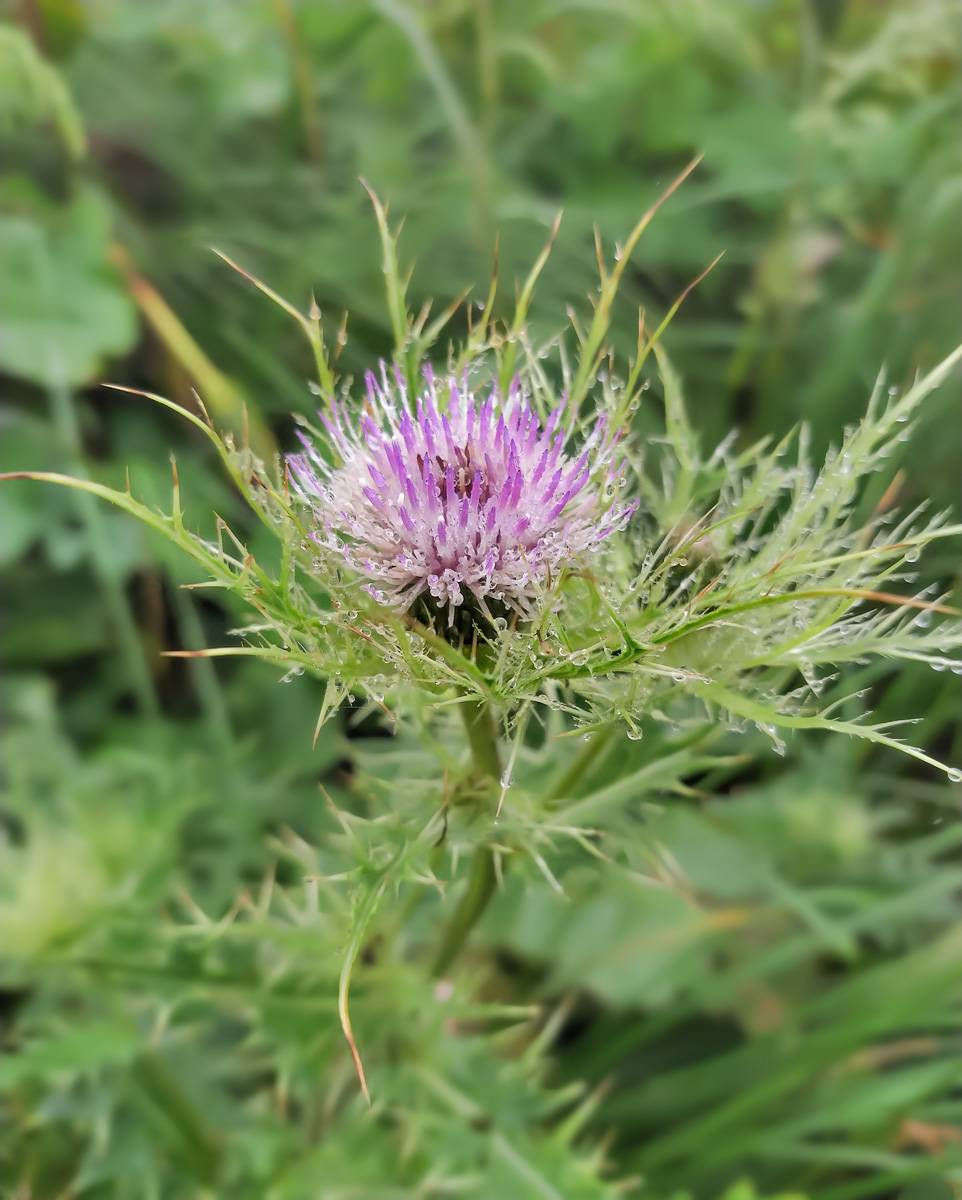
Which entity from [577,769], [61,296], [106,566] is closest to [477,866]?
[577,769]

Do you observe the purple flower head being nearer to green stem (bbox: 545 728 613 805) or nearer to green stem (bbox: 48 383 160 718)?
green stem (bbox: 545 728 613 805)

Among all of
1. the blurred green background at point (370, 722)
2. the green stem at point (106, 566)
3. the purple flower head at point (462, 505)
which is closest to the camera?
the purple flower head at point (462, 505)

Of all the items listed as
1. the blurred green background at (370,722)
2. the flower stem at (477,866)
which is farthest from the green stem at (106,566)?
the flower stem at (477,866)

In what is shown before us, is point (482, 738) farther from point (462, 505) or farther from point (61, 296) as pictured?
point (61, 296)

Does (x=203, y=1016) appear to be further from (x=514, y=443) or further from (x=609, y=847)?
(x=514, y=443)

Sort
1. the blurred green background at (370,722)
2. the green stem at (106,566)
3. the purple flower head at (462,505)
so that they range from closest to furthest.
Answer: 1. the purple flower head at (462,505)
2. the blurred green background at (370,722)
3. the green stem at (106,566)

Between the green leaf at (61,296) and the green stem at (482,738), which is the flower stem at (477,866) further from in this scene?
the green leaf at (61,296)

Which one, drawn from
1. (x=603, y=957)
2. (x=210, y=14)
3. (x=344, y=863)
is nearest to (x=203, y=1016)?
(x=344, y=863)
